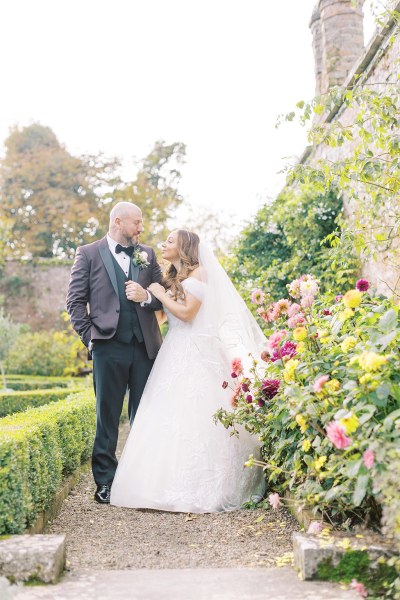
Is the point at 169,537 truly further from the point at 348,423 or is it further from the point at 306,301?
the point at 348,423

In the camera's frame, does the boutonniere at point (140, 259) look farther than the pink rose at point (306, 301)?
Yes

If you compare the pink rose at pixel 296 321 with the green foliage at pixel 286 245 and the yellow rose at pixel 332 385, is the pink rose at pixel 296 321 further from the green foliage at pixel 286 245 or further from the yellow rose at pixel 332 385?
the green foliage at pixel 286 245

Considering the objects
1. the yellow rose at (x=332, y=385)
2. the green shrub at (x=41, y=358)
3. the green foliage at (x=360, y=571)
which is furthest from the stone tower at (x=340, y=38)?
the green shrub at (x=41, y=358)

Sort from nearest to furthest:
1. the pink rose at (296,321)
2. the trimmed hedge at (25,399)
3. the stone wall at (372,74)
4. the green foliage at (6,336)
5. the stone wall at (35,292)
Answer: the pink rose at (296,321) < the stone wall at (372,74) < the trimmed hedge at (25,399) < the green foliage at (6,336) < the stone wall at (35,292)

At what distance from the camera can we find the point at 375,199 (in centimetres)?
473

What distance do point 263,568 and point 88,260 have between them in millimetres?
2517

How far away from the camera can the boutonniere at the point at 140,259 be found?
4652 millimetres

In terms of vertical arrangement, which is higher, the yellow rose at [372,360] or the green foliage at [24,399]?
the yellow rose at [372,360]

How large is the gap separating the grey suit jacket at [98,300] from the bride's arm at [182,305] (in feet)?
0.42

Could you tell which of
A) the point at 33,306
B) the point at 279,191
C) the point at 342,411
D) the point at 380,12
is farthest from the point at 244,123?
the point at 342,411

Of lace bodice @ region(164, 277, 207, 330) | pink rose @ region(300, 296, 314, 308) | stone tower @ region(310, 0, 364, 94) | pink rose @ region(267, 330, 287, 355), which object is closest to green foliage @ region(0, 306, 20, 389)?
stone tower @ region(310, 0, 364, 94)

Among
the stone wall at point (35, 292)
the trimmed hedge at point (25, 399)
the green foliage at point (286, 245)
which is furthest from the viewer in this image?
the stone wall at point (35, 292)

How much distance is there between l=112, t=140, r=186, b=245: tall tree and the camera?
1783 centimetres

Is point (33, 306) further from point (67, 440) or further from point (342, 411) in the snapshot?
point (342, 411)
